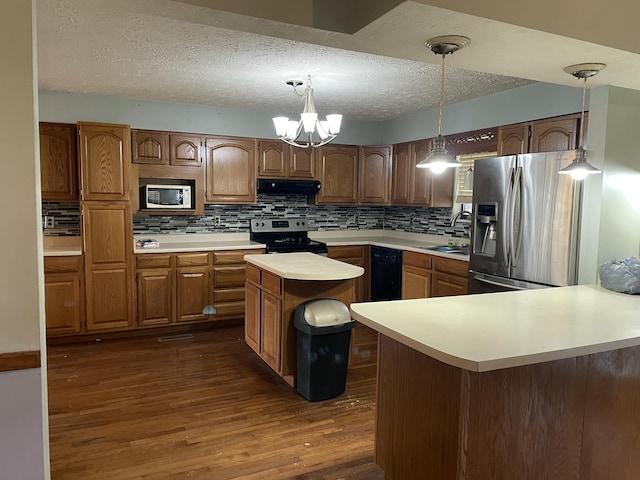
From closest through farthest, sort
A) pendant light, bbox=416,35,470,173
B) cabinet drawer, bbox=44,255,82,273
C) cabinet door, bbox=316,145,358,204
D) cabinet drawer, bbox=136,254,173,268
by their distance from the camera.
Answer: pendant light, bbox=416,35,470,173 → cabinet drawer, bbox=44,255,82,273 → cabinet drawer, bbox=136,254,173,268 → cabinet door, bbox=316,145,358,204

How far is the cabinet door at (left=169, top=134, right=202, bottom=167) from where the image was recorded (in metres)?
4.61

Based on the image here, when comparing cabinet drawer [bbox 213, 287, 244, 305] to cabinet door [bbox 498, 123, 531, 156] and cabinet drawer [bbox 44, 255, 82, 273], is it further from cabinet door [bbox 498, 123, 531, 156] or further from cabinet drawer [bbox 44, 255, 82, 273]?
cabinet door [bbox 498, 123, 531, 156]

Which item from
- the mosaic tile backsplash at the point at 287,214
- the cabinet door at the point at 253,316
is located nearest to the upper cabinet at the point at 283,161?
the mosaic tile backsplash at the point at 287,214

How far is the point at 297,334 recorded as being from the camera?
10.2 ft

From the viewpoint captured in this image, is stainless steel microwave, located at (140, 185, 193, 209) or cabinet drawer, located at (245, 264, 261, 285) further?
stainless steel microwave, located at (140, 185, 193, 209)

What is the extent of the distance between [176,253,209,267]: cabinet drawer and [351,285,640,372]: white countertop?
9.42 ft

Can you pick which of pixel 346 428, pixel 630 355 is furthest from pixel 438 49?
pixel 346 428

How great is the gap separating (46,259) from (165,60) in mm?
2104

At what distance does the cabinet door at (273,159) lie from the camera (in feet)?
A: 16.5

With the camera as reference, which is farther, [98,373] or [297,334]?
[98,373]

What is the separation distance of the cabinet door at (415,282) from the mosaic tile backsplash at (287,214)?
2.34 ft

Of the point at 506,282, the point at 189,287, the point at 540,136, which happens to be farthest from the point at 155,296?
the point at 540,136

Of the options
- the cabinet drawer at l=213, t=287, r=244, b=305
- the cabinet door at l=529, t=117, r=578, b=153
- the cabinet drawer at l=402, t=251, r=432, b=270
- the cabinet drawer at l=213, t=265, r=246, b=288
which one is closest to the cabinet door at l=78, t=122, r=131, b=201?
the cabinet drawer at l=213, t=265, r=246, b=288

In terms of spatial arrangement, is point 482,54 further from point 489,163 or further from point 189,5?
point 489,163
